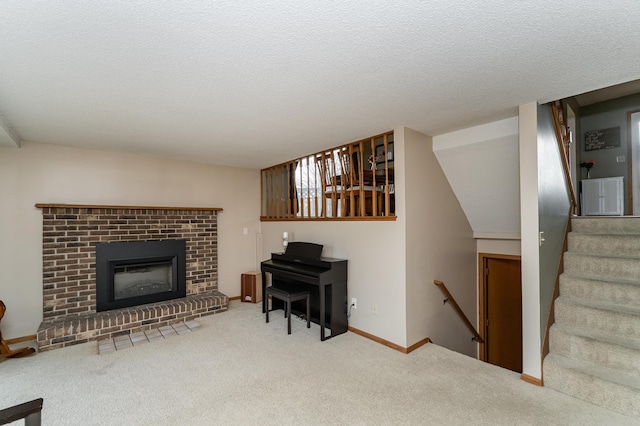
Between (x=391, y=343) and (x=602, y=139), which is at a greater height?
(x=602, y=139)

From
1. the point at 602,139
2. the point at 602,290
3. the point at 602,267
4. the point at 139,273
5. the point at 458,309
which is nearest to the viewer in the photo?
the point at 602,290

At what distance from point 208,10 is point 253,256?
464 centimetres

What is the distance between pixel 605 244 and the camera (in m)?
3.01

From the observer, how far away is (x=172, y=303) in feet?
14.1

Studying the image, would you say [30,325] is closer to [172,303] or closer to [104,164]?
[172,303]

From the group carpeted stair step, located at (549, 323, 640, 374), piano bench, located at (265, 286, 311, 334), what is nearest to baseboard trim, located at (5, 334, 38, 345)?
piano bench, located at (265, 286, 311, 334)

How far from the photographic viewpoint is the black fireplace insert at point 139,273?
13.3ft

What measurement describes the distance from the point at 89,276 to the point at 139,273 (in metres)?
0.59

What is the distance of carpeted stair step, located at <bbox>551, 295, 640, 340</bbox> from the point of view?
239 cm

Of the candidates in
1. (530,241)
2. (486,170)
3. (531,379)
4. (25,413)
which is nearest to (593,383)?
(531,379)

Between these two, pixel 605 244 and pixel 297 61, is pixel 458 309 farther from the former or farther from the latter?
pixel 297 61

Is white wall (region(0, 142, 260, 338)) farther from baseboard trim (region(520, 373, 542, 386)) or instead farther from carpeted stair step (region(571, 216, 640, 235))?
carpeted stair step (region(571, 216, 640, 235))

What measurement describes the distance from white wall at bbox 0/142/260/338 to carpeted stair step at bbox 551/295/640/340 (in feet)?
15.1

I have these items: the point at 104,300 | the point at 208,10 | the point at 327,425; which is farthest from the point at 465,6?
the point at 104,300
